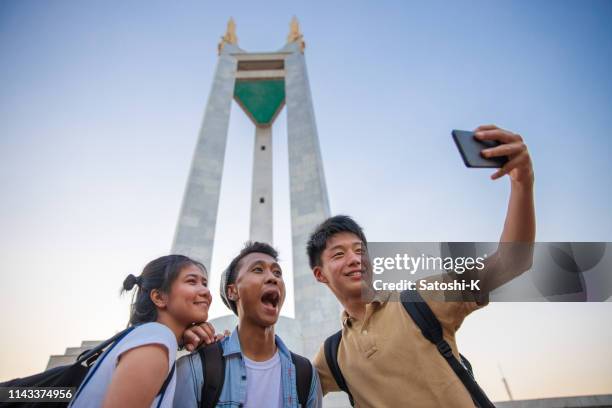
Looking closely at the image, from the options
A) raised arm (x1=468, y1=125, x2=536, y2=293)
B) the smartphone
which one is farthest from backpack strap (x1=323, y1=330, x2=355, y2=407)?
the smartphone

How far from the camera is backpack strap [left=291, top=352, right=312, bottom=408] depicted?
2.10 m

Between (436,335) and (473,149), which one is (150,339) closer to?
(436,335)

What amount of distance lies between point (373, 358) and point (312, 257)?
955mm

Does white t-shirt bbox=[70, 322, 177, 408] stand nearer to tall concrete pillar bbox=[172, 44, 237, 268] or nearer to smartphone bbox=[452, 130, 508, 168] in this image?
smartphone bbox=[452, 130, 508, 168]

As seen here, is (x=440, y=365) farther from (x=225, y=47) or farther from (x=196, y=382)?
(x=225, y=47)

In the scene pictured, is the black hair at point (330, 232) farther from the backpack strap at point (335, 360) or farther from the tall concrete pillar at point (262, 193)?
the tall concrete pillar at point (262, 193)

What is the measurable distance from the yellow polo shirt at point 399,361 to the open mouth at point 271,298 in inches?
22.0

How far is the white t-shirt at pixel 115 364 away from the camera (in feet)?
4.85

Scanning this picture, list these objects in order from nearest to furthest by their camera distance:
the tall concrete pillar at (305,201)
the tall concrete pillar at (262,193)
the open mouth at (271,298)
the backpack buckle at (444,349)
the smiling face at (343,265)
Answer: the backpack buckle at (444,349)
the smiling face at (343,265)
the open mouth at (271,298)
the tall concrete pillar at (305,201)
the tall concrete pillar at (262,193)

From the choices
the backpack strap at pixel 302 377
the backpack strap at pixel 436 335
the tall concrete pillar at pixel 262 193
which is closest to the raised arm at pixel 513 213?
the backpack strap at pixel 436 335

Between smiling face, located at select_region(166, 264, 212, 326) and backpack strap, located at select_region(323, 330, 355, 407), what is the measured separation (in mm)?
867

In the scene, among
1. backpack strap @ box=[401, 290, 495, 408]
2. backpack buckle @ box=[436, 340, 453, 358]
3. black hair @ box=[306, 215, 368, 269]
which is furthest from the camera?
black hair @ box=[306, 215, 368, 269]

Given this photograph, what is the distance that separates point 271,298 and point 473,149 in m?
1.61

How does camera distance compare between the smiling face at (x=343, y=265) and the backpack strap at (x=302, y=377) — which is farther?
the smiling face at (x=343, y=265)
